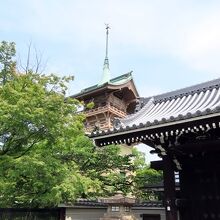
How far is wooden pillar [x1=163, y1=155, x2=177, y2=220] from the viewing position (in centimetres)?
640

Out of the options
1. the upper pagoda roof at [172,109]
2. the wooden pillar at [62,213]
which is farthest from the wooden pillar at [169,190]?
the wooden pillar at [62,213]

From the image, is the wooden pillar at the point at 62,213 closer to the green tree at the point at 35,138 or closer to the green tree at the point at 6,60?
the green tree at the point at 35,138

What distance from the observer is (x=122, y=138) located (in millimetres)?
6684

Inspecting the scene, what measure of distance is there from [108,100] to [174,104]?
22343mm

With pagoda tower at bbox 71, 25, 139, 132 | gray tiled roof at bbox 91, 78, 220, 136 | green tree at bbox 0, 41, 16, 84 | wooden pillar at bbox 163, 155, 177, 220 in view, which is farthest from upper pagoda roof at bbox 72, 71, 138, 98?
wooden pillar at bbox 163, 155, 177, 220

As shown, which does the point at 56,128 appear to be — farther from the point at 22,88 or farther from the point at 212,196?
the point at 212,196

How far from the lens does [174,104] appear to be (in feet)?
26.9

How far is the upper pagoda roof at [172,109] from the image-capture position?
5.83m

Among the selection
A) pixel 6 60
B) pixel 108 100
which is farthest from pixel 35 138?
pixel 108 100

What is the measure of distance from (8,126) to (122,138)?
4.77m

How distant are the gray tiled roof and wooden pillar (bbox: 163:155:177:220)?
1.07 meters

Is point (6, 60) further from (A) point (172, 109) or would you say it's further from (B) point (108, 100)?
(B) point (108, 100)

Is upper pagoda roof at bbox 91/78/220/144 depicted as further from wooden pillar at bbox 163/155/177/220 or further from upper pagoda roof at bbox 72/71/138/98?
upper pagoda roof at bbox 72/71/138/98

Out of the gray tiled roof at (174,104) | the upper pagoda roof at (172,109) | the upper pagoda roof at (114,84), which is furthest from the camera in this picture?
the upper pagoda roof at (114,84)
